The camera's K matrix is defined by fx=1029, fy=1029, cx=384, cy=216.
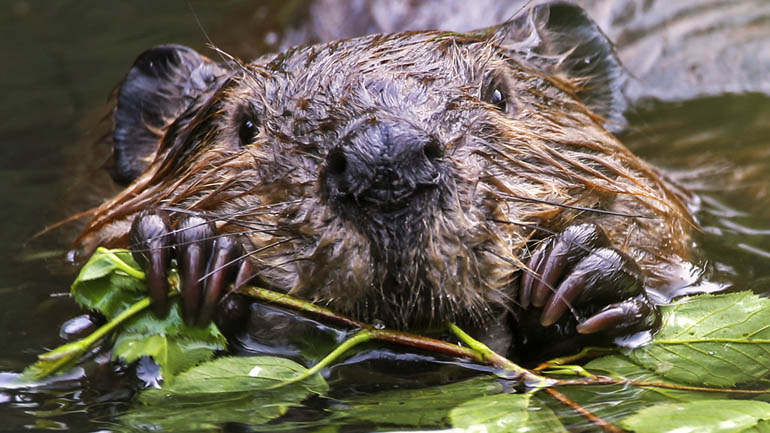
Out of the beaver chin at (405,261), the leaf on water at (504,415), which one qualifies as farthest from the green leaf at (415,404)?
the beaver chin at (405,261)

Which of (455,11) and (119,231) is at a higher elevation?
(455,11)

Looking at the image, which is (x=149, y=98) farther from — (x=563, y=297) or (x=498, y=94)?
(x=563, y=297)

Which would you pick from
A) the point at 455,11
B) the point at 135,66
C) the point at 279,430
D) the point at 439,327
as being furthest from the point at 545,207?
the point at 455,11

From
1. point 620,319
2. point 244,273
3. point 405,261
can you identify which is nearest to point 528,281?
point 620,319

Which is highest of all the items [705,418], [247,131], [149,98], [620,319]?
[149,98]

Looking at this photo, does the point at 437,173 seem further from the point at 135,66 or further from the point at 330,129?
the point at 135,66

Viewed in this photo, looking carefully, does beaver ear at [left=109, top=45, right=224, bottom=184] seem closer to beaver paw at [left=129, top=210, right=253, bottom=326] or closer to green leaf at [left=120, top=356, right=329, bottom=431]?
beaver paw at [left=129, top=210, right=253, bottom=326]

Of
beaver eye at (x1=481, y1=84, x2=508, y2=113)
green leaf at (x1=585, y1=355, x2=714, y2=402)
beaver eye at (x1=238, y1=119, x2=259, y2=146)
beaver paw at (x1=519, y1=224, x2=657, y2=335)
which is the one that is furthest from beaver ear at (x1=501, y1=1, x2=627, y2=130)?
green leaf at (x1=585, y1=355, x2=714, y2=402)
